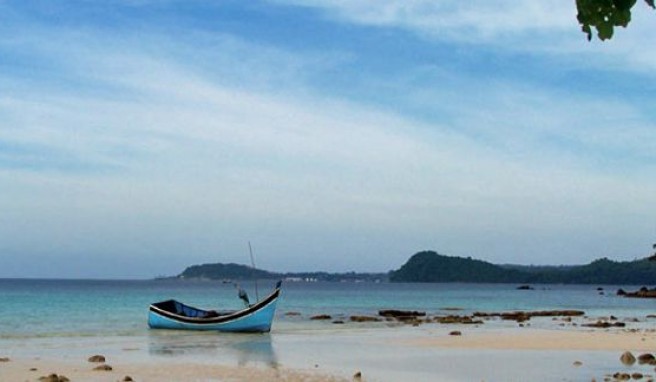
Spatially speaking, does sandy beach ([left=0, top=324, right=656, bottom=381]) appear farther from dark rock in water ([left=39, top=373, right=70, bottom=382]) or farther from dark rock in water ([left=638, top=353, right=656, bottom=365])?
dark rock in water ([left=39, top=373, right=70, bottom=382])

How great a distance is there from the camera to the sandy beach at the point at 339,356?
19.7 meters

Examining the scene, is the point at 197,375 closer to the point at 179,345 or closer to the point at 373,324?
the point at 179,345

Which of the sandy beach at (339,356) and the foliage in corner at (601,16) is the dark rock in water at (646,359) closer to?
the sandy beach at (339,356)

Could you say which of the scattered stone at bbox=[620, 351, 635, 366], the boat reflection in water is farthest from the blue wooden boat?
the scattered stone at bbox=[620, 351, 635, 366]

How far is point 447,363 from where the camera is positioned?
22.5 metres

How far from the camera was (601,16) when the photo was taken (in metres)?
3.66

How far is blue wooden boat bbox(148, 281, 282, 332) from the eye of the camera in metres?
34.2

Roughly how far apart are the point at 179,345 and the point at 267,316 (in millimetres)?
5937

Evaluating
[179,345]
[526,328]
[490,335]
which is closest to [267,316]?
[179,345]

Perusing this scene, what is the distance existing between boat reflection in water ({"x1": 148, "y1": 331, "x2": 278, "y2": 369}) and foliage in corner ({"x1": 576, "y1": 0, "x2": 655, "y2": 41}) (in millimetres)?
18990

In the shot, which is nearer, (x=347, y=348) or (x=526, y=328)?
(x=347, y=348)

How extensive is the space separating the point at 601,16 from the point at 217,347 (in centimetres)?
2560

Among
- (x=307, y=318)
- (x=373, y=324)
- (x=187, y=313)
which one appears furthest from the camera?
(x=307, y=318)

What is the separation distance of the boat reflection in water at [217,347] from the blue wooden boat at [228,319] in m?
0.54
